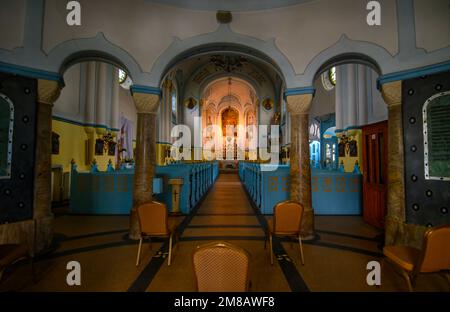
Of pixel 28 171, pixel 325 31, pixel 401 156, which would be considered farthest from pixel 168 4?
pixel 401 156

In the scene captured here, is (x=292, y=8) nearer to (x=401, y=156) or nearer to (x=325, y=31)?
(x=325, y=31)

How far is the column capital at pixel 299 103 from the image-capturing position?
4.54m

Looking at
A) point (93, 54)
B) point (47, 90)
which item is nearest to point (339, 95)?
point (93, 54)

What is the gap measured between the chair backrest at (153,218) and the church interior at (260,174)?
16mm

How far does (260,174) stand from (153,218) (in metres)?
3.75

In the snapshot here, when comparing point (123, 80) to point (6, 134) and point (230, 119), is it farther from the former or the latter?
point (230, 119)

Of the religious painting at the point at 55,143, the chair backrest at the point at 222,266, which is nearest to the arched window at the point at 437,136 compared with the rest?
the chair backrest at the point at 222,266

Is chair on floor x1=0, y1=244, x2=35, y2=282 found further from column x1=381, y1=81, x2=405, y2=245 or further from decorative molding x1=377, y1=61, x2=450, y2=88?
decorative molding x1=377, y1=61, x2=450, y2=88

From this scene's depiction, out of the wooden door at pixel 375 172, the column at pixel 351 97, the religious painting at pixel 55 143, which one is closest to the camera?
the wooden door at pixel 375 172

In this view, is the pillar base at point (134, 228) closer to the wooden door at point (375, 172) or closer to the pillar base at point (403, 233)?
the pillar base at point (403, 233)

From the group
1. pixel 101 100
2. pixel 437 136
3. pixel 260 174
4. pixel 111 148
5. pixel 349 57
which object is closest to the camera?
pixel 437 136

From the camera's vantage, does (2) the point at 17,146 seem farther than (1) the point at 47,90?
No

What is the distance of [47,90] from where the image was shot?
381 centimetres

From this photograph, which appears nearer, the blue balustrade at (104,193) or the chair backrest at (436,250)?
the chair backrest at (436,250)
